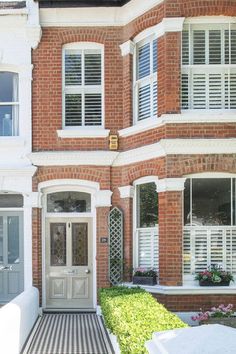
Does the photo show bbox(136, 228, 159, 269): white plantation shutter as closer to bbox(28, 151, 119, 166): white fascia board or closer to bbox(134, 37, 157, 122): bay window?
bbox(28, 151, 119, 166): white fascia board

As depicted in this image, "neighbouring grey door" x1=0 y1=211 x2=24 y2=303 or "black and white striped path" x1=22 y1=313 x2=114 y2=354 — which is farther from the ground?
"neighbouring grey door" x1=0 y1=211 x2=24 y2=303

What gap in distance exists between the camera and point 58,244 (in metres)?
12.7

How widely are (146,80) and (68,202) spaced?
3.58 metres

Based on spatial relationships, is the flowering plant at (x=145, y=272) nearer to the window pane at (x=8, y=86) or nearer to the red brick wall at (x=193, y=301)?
the red brick wall at (x=193, y=301)

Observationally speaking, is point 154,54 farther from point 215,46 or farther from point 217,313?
point 217,313

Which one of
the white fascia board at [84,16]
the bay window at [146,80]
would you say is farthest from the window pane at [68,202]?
the white fascia board at [84,16]

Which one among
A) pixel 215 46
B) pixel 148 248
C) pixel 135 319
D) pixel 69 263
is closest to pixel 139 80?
pixel 215 46

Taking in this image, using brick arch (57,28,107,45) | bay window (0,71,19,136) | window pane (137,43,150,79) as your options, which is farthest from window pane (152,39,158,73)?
bay window (0,71,19,136)

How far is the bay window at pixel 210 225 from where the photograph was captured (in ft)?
35.9

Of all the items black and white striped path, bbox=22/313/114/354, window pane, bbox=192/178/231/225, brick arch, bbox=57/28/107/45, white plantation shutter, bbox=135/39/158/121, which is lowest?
black and white striped path, bbox=22/313/114/354

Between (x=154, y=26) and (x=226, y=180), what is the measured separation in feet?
12.4

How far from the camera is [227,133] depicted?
35.4 ft

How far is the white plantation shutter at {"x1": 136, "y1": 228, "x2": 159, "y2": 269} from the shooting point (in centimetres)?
1147

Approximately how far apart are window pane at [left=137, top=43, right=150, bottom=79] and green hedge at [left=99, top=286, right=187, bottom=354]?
5.21 metres
